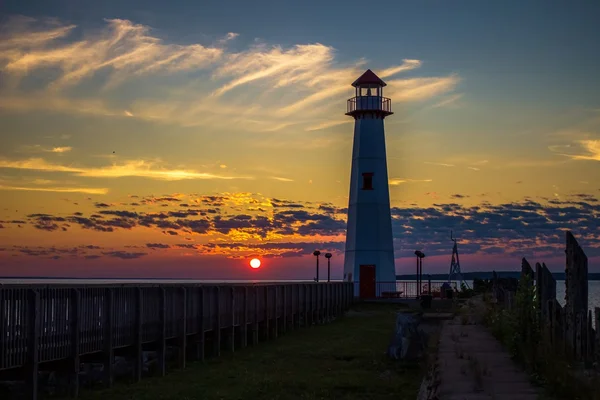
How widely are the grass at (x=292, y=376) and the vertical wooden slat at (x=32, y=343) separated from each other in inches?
83.0

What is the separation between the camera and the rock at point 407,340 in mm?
24734

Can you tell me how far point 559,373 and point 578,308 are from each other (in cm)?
265

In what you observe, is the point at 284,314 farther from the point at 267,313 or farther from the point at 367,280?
the point at 367,280

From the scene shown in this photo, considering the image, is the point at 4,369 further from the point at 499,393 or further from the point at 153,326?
the point at 499,393

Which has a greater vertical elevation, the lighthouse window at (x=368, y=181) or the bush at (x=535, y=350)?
the lighthouse window at (x=368, y=181)

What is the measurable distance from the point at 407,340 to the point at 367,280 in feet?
113

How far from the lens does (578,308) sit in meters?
15.1

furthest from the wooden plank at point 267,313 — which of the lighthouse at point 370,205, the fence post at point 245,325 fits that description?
the lighthouse at point 370,205

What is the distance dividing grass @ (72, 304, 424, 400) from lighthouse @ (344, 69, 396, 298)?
25994 mm

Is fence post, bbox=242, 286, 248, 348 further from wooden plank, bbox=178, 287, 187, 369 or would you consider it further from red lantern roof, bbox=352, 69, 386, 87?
red lantern roof, bbox=352, 69, 386, 87

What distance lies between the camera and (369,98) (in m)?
59.8

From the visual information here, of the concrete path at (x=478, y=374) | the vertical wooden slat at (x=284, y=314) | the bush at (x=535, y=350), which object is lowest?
the vertical wooden slat at (x=284, y=314)

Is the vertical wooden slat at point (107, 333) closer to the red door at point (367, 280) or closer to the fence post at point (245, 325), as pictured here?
the fence post at point (245, 325)

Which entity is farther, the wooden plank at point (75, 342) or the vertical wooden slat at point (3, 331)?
the wooden plank at point (75, 342)
